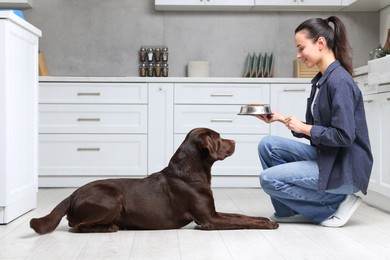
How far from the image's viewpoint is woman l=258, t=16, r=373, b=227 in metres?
3.12

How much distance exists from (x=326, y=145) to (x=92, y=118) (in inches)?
109

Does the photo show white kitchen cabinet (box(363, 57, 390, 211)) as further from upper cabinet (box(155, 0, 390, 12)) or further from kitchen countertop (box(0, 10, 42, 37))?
kitchen countertop (box(0, 10, 42, 37))

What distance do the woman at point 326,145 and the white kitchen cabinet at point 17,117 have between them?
1367mm

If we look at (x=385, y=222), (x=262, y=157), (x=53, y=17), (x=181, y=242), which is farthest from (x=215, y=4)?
(x=181, y=242)

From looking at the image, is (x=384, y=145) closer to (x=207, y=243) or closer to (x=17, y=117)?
(x=207, y=243)

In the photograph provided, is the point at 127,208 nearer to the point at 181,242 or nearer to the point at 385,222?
the point at 181,242

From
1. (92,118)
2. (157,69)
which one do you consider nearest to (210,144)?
(92,118)

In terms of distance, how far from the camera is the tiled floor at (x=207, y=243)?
101 inches

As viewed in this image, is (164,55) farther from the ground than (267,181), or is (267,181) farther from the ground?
(164,55)

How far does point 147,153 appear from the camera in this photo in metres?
5.51

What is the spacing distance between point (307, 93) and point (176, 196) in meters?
2.75

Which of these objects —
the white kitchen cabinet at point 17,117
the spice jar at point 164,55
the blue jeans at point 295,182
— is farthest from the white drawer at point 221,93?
the blue jeans at point 295,182

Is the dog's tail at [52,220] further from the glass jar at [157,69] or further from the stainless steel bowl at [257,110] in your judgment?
the glass jar at [157,69]

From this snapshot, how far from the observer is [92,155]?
548 cm
